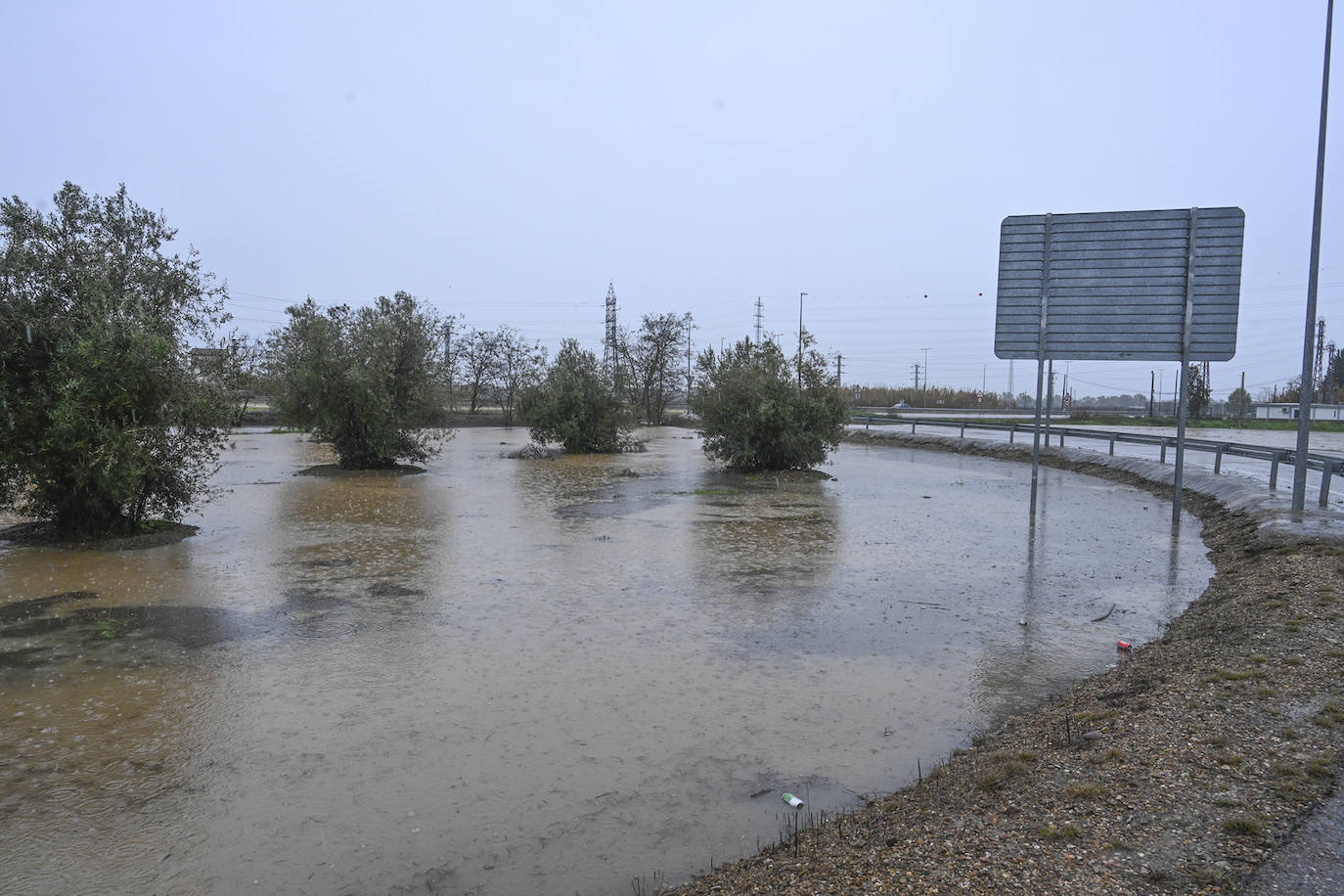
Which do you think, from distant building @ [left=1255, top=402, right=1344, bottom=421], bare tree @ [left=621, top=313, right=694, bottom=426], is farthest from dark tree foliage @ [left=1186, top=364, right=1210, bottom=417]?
bare tree @ [left=621, top=313, right=694, bottom=426]

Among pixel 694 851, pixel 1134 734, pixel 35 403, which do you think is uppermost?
pixel 35 403

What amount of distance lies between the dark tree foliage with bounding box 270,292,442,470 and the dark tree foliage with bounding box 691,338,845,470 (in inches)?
319

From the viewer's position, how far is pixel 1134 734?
4645mm

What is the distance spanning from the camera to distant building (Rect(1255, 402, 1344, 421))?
50506mm

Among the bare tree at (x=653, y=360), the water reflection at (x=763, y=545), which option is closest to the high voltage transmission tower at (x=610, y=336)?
the bare tree at (x=653, y=360)

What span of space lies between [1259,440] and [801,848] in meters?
35.8

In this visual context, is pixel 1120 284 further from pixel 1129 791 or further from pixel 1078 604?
pixel 1129 791

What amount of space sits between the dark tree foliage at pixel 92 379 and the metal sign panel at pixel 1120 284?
13.9 meters

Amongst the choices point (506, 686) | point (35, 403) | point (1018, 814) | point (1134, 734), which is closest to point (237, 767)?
point (506, 686)

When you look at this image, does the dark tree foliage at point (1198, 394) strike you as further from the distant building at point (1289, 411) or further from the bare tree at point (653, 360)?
the bare tree at point (653, 360)

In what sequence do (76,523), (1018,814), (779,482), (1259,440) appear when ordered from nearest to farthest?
(1018,814)
(76,523)
(779,482)
(1259,440)

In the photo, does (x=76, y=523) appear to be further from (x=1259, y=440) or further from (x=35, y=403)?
(x=1259, y=440)

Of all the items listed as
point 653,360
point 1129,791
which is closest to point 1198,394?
point 653,360

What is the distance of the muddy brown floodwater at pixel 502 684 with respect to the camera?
4.07m
